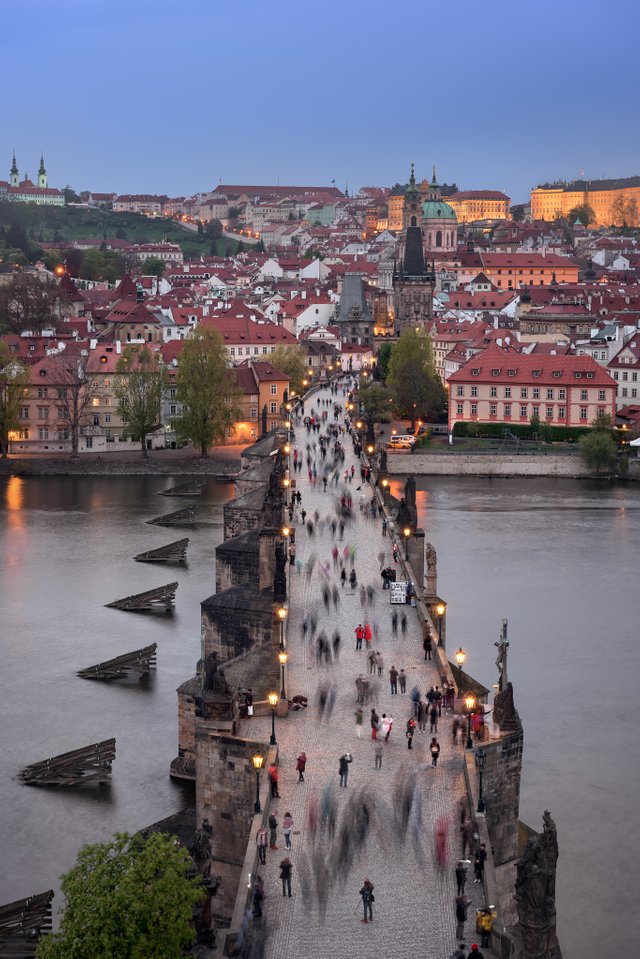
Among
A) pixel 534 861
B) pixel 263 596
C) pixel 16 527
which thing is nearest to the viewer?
pixel 534 861

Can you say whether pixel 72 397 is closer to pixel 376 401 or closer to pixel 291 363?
pixel 376 401

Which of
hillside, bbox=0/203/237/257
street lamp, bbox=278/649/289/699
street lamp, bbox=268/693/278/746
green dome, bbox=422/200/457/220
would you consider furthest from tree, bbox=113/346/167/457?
hillside, bbox=0/203/237/257

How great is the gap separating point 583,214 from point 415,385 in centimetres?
12957

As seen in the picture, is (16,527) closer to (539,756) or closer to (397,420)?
(539,756)

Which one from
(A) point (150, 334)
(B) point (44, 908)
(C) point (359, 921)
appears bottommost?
(B) point (44, 908)

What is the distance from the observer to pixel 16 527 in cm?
4297

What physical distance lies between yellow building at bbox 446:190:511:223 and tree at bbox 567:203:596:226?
847 cm

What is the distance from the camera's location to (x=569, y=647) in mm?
29578

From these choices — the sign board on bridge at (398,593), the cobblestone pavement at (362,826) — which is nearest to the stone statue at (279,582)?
the cobblestone pavement at (362,826)

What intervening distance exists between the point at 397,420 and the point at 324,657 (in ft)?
161

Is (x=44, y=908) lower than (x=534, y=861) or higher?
lower

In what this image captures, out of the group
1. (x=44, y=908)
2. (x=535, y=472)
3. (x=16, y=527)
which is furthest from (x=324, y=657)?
(x=535, y=472)

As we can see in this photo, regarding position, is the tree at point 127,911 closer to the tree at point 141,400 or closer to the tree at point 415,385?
the tree at point 141,400

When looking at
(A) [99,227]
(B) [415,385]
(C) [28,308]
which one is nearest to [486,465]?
(B) [415,385]
